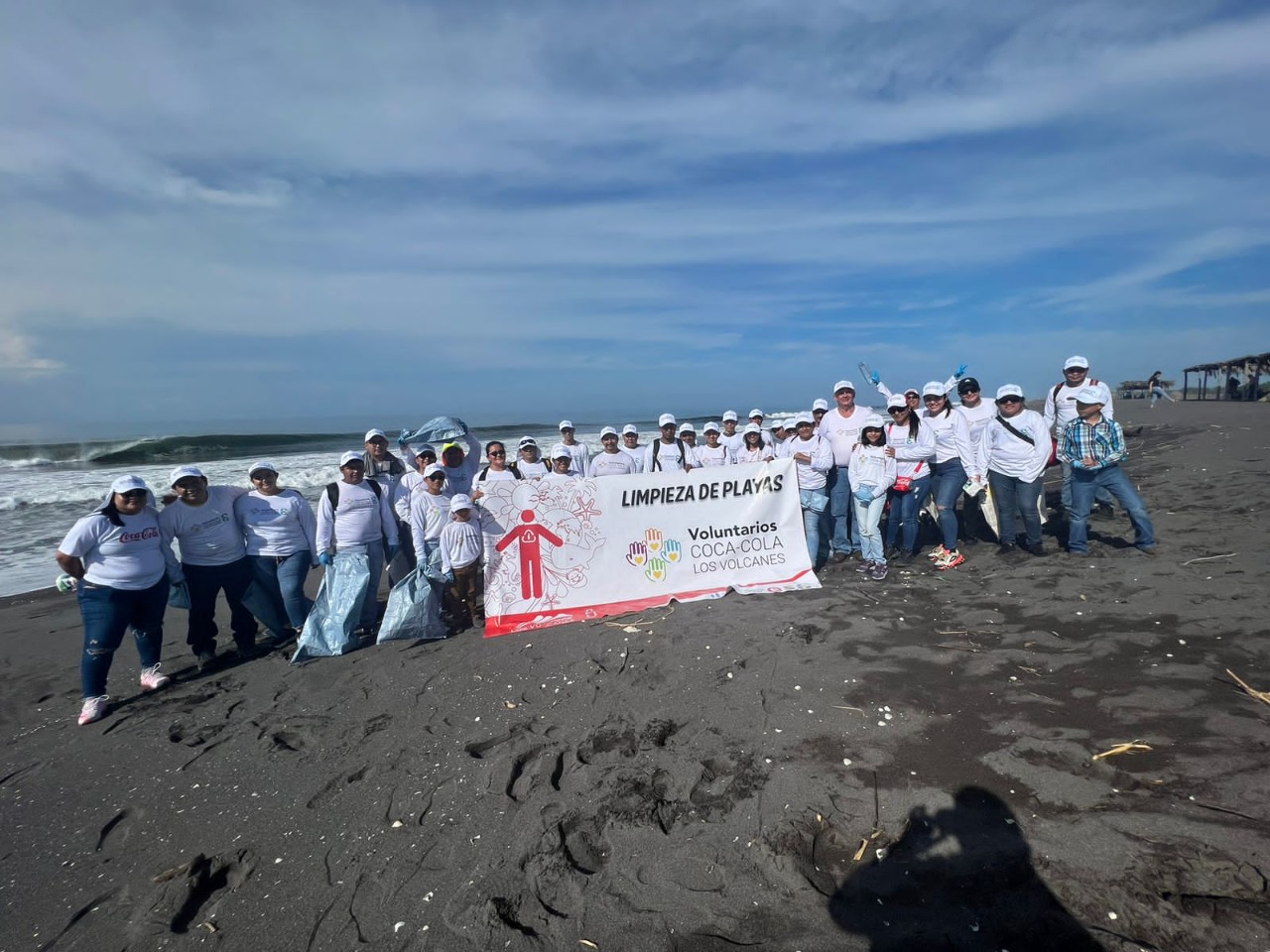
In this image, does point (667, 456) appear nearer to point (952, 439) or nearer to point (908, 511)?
point (908, 511)

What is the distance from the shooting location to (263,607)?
19.0 ft

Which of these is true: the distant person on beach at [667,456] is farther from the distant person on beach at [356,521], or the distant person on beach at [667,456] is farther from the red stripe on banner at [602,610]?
the distant person on beach at [356,521]

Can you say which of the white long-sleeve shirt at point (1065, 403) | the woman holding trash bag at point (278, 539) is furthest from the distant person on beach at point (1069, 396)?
the woman holding trash bag at point (278, 539)

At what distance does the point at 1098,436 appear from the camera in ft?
20.6

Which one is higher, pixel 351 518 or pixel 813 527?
pixel 351 518

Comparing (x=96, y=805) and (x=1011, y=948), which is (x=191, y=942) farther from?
(x=1011, y=948)

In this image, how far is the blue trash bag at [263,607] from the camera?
18.8 ft

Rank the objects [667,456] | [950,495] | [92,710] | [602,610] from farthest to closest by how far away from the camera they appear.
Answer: [667,456], [950,495], [602,610], [92,710]

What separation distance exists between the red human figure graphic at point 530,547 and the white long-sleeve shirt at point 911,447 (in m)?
3.64

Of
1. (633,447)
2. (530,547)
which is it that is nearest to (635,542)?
(530,547)

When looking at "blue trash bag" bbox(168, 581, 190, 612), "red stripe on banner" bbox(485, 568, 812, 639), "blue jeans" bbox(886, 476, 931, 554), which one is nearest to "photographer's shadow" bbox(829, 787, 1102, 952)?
"red stripe on banner" bbox(485, 568, 812, 639)

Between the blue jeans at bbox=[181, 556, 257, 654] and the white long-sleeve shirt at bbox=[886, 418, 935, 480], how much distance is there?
6330 mm

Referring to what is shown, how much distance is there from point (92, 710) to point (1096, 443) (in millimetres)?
8903

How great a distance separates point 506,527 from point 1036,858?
4.62 meters
